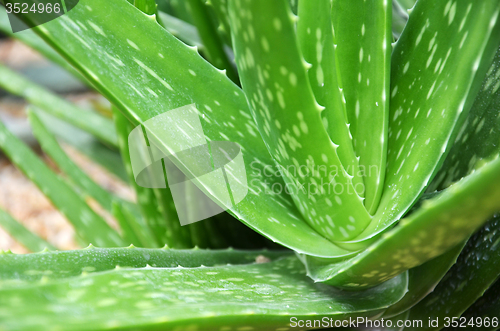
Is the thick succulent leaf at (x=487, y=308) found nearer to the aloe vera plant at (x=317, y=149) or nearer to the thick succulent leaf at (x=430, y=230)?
the aloe vera plant at (x=317, y=149)

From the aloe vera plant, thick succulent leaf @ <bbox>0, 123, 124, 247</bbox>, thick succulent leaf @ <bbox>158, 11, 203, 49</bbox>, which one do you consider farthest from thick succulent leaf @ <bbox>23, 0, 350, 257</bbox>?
thick succulent leaf @ <bbox>0, 123, 124, 247</bbox>

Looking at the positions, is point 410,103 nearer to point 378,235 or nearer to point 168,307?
point 378,235

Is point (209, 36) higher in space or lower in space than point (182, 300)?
higher

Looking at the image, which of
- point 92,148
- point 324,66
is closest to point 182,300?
point 324,66

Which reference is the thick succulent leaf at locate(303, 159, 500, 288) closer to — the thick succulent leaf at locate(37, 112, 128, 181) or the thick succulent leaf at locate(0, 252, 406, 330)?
the thick succulent leaf at locate(0, 252, 406, 330)

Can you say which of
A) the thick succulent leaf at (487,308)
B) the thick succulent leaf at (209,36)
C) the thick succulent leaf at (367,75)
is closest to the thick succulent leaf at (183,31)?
the thick succulent leaf at (209,36)

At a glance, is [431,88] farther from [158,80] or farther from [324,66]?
[158,80]

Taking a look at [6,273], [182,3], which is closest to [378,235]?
[6,273]
